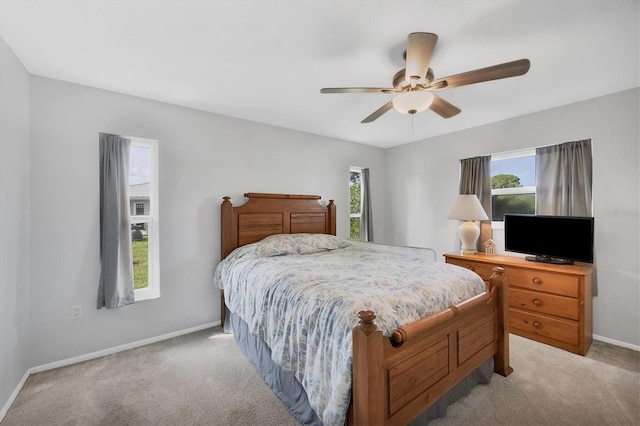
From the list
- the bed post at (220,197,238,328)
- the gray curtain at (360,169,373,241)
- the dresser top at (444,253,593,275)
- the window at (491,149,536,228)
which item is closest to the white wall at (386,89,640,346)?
the window at (491,149,536,228)

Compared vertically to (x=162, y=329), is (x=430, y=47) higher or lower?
higher

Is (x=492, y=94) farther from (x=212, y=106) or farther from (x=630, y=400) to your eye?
(x=212, y=106)

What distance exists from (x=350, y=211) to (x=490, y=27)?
10.6 feet

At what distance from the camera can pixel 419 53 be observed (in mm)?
1622

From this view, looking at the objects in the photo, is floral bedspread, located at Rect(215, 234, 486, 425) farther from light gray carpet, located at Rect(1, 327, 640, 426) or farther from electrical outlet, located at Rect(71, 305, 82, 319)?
electrical outlet, located at Rect(71, 305, 82, 319)

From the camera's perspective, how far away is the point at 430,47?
1.57m

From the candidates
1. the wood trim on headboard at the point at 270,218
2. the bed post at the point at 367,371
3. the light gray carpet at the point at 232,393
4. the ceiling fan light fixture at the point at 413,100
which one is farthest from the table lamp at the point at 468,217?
the bed post at the point at 367,371

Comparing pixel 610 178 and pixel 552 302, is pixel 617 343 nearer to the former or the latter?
pixel 552 302

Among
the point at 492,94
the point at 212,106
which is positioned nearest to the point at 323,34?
the point at 212,106

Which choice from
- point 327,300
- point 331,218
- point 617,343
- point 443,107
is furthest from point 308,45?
point 617,343

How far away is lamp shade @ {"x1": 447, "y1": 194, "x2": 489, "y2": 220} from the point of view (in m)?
3.46

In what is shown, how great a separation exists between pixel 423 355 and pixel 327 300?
2.06 feet

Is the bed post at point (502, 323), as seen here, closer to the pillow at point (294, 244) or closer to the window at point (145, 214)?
the pillow at point (294, 244)

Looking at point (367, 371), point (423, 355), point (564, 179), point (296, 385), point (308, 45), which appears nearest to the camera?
point (367, 371)
